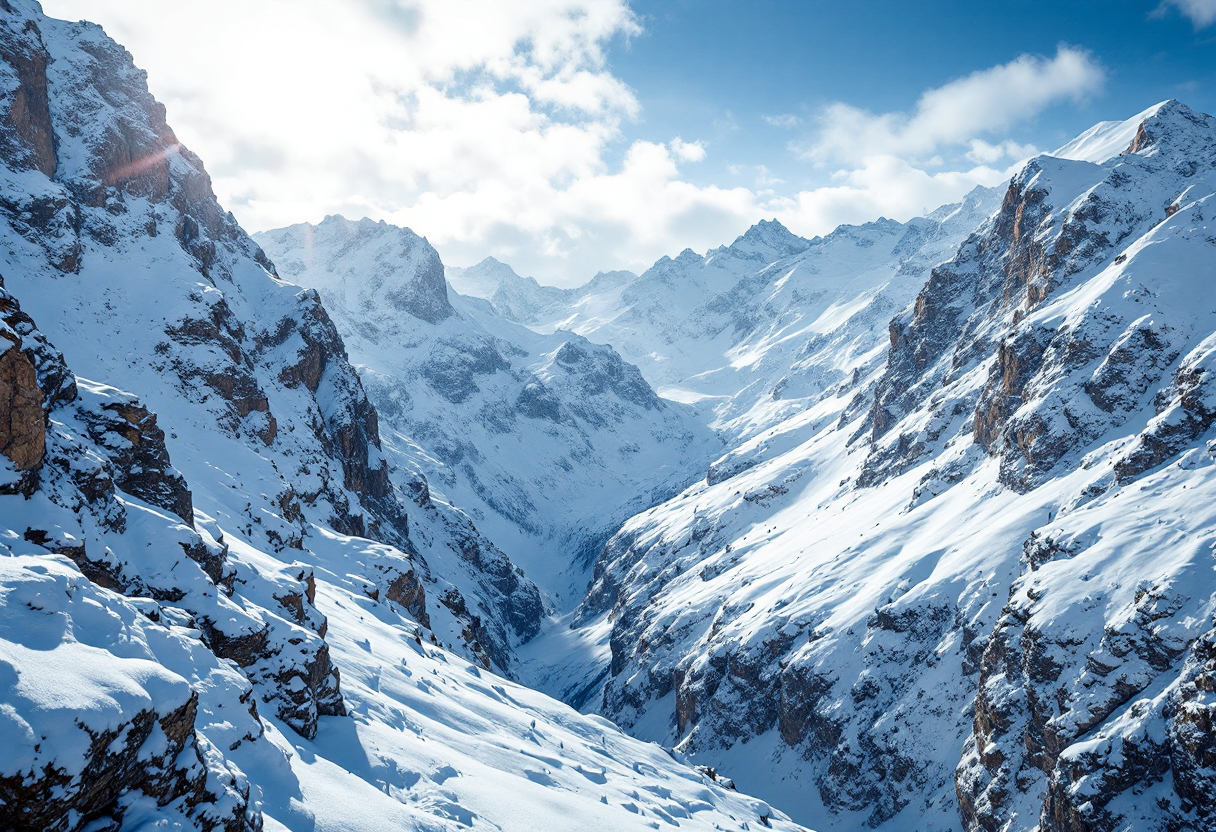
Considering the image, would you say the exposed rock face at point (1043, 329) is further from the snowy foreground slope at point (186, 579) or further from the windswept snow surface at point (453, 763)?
the snowy foreground slope at point (186, 579)

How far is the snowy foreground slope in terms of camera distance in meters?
10.8

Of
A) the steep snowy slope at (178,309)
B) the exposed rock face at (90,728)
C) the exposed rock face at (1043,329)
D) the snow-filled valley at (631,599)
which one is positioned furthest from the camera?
the exposed rock face at (1043,329)

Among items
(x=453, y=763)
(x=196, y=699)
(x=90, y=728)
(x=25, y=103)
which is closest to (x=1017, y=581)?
(x=453, y=763)

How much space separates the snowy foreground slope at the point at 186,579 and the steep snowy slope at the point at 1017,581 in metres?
17.3

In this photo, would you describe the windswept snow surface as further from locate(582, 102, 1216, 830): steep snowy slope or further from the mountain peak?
the mountain peak

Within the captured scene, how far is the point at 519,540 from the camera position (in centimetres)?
18725

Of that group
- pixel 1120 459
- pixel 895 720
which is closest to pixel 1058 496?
pixel 1120 459

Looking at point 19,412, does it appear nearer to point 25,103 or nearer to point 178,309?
point 178,309

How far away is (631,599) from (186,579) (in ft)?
322

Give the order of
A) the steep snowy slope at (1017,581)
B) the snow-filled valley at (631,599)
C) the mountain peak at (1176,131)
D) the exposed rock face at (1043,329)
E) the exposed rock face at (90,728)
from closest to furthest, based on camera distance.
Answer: the exposed rock face at (90,728) → the snow-filled valley at (631,599) → the steep snowy slope at (1017,581) → the exposed rock face at (1043,329) → the mountain peak at (1176,131)

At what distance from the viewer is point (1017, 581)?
145 feet

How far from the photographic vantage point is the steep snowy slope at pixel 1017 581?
108 feet

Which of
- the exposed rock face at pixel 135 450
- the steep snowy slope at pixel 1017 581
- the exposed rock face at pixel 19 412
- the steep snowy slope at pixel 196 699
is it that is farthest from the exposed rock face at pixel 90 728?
the steep snowy slope at pixel 1017 581

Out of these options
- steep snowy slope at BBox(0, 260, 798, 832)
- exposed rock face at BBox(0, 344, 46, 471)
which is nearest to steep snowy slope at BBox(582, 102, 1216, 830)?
steep snowy slope at BBox(0, 260, 798, 832)
